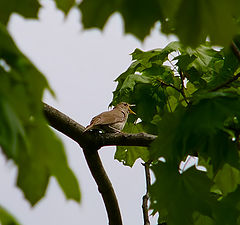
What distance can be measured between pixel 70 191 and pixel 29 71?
264 millimetres

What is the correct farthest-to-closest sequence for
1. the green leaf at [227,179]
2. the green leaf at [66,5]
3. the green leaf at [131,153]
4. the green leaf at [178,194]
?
the green leaf at [131,153], the green leaf at [227,179], the green leaf at [178,194], the green leaf at [66,5]

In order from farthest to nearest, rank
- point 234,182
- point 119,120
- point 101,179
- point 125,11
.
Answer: point 119,120, point 101,179, point 234,182, point 125,11

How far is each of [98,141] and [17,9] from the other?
2.18 m

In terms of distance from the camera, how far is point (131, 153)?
15.8 ft

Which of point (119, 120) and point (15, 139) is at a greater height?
point (119, 120)

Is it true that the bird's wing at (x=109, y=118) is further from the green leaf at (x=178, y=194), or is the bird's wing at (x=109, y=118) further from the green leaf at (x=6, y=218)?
the green leaf at (x=6, y=218)

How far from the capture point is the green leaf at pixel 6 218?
43.7 inches

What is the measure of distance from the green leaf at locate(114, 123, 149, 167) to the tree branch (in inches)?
30.7

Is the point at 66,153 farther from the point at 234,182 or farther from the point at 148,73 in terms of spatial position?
the point at 148,73

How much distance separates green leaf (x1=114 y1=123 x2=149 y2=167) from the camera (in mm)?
4723

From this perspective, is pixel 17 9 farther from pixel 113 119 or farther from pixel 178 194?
pixel 113 119

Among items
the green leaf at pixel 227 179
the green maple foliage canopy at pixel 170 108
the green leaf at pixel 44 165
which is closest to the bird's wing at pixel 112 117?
the green maple foliage canopy at pixel 170 108

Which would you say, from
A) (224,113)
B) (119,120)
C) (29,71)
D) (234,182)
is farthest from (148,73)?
(29,71)

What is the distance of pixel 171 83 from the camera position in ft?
14.1
